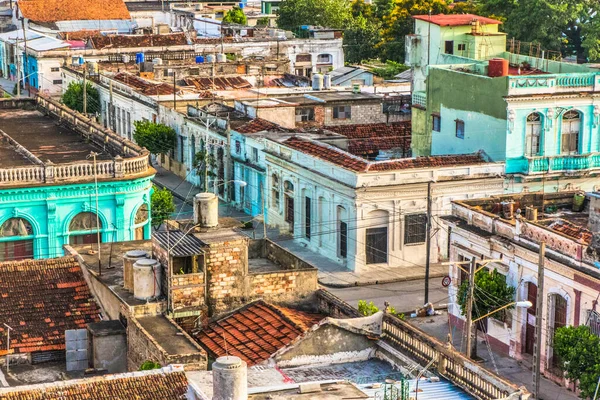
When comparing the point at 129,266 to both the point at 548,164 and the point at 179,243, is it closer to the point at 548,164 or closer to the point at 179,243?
the point at 179,243

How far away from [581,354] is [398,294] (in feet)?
43.7

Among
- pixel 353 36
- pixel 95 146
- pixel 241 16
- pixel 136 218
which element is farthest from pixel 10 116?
pixel 241 16

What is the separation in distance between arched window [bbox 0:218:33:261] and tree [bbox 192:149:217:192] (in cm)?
1910

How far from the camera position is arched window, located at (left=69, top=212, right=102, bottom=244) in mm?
43000

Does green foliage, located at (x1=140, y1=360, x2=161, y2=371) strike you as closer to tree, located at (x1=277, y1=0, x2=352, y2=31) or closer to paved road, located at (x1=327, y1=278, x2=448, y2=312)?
paved road, located at (x1=327, y1=278, x2=448, y2=312)

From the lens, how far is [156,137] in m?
68.0

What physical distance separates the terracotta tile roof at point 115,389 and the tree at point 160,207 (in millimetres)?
29159

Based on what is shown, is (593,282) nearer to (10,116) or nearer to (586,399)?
(586,399)

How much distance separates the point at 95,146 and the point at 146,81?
29.8 metres

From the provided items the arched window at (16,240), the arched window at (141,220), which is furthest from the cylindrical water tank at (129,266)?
the arched window at (141,220)

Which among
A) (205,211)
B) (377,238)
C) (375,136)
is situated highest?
(205,211)

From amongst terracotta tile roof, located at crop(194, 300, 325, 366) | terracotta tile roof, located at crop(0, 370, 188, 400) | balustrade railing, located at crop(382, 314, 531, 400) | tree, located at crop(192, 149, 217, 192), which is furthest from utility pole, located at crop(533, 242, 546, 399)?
tree, located at crop(192, 149, 217, 192)

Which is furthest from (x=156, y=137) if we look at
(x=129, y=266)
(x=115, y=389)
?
(x=115, y=389)

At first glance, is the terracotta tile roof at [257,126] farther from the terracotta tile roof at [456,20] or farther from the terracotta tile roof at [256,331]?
the terracotta tile roof at [256,331]
